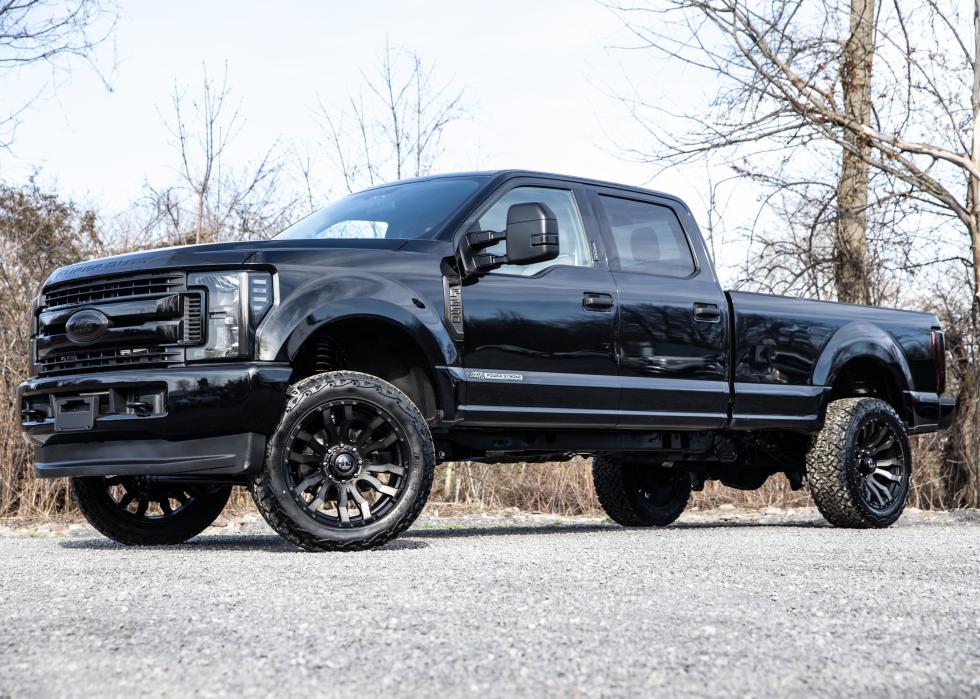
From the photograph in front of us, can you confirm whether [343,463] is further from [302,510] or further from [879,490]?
[879,490]

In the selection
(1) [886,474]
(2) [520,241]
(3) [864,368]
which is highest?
(2) [520,241]

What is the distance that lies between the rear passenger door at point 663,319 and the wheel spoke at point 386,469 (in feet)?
5.75

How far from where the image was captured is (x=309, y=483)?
19.8 ft

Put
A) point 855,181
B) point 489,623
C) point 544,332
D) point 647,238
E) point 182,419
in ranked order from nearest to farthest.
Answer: point 489,623, point 182,419, point 544,332, point 647,238, point 855,181

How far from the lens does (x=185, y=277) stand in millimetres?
5984

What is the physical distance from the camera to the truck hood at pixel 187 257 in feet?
19.6

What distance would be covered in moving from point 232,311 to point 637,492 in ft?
15.1

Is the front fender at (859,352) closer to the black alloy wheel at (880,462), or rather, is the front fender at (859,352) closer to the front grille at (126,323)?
the black alloy wheel at (880,462)

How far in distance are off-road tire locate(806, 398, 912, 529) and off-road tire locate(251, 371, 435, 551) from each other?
352cm

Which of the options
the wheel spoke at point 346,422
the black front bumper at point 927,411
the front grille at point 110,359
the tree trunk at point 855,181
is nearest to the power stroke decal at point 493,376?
the wheel spoke at point 346,422

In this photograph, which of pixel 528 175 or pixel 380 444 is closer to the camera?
pixel 380 444

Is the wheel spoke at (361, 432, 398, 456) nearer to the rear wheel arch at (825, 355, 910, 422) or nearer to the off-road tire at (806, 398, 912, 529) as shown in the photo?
the off-road tire at (806, 398, 912, 529)

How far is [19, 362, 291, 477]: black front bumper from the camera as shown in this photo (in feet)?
19.1

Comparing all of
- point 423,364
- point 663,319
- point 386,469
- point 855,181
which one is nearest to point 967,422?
point 855,181
